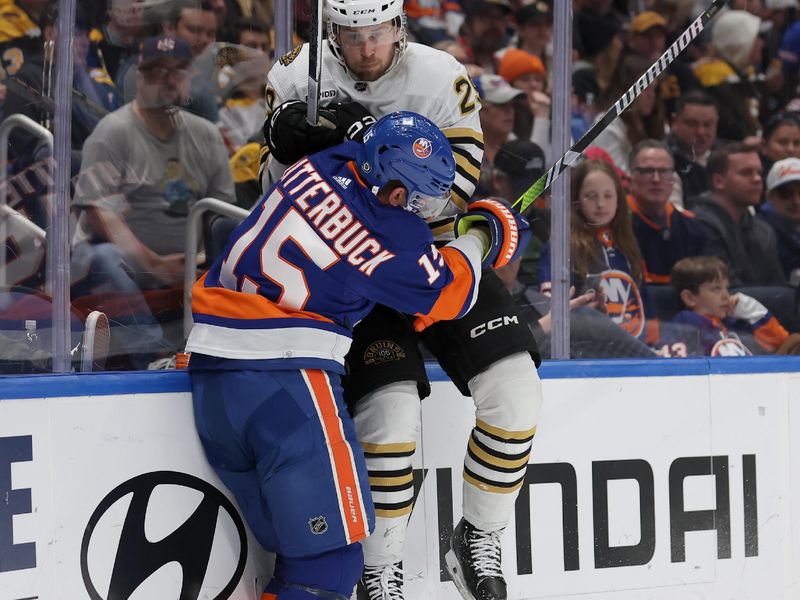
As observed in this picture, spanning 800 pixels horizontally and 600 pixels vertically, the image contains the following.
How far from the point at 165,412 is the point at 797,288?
6.08 ft

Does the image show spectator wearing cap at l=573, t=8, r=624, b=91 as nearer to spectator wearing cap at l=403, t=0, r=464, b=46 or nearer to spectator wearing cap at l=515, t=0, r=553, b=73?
spectator wearing cap at l=515, t=0, r=553, b=73

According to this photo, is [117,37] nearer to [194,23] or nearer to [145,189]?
[194,23]

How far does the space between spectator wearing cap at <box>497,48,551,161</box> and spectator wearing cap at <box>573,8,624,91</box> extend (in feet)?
0.47

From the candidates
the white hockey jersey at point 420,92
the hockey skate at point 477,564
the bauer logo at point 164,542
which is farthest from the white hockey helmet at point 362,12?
the hockey skate at point 477,564

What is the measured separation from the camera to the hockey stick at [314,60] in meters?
2.06

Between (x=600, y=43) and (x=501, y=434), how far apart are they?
6.14 ft

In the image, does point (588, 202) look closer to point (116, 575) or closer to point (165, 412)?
point (165, 412)

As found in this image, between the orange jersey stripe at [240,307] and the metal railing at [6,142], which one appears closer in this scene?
the orange jersey stripe at [240,307]

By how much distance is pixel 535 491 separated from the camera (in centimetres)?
250

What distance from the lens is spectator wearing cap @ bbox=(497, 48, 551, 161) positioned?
2.83 m

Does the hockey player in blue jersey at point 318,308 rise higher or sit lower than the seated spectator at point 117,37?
lower

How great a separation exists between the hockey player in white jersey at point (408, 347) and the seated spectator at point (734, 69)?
176 cm

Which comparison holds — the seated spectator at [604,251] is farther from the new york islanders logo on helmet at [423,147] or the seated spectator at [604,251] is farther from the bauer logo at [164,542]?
the bauer logo at [164,542]

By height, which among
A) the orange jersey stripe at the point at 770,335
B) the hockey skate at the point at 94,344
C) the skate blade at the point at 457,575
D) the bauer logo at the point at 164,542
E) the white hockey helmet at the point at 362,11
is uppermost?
the white hockey helmet at the point at 362,11
